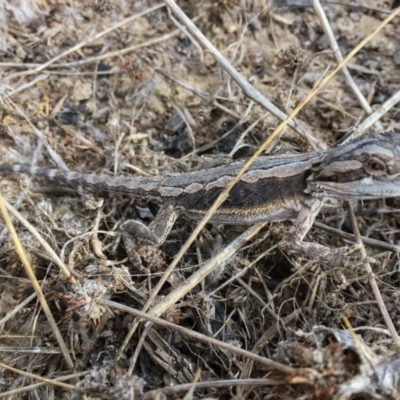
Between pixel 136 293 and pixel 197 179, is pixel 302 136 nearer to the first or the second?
pixel 197 179

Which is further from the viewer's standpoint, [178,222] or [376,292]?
[178,222]

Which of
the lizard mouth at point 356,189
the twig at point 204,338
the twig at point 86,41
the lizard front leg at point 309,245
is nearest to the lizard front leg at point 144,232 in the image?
the twig at point 204,338

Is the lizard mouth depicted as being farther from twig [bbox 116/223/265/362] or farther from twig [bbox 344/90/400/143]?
twig [bbox 344/90/400/143]

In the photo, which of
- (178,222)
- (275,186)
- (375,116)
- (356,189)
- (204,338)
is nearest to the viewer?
(204,338)

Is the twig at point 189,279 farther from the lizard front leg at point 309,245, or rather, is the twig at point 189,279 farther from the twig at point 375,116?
the twig at point 375,116

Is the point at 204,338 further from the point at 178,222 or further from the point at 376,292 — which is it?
the point at 178,222

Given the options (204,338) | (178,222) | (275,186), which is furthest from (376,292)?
(178,222)

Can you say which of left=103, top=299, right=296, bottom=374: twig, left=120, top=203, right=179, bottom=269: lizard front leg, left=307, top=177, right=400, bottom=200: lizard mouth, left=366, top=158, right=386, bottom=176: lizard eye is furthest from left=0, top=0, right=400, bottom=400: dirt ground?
left=366, top=158, right=386, bottom=176: lizard eye
